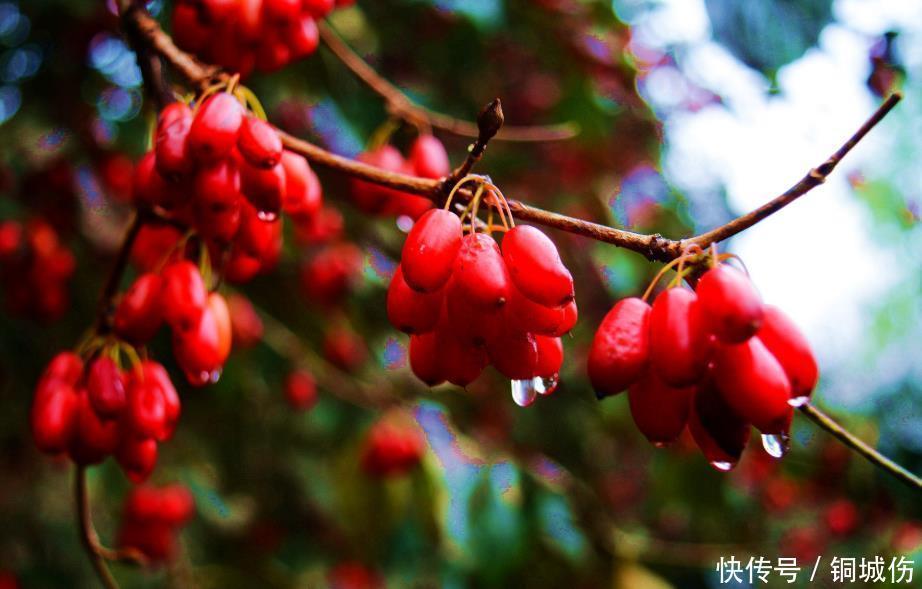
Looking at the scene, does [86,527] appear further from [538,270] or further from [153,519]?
[153,519]

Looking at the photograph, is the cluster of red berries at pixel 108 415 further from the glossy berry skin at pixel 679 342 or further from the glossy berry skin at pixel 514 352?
the glossy berry skin at pixel 679 342

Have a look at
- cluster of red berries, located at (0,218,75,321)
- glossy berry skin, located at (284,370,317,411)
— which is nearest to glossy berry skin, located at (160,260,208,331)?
cluster of red berries, located at (0,218,75,321)

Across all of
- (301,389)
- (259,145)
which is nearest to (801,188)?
(259,145)

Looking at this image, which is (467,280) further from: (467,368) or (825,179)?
(825,179)

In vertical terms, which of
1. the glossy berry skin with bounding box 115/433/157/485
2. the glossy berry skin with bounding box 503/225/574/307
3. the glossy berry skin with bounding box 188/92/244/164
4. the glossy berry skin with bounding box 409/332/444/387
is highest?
the glossy berry skin with bounding box 188/92/244/164

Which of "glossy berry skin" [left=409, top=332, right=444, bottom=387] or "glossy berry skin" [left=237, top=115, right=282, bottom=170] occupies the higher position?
"glossy berry skin" [left=237, top=115, right=282, bottom=170]

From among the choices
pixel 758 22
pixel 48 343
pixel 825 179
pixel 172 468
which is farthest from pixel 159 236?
pixel 825 179

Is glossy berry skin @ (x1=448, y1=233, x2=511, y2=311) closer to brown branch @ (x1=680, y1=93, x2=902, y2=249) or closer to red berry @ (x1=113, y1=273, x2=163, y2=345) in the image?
brown branch @ (x1=680, y1=93, x2=902, y2=249)

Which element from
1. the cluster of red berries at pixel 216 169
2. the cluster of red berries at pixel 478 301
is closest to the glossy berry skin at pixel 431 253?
the cluster of red berries at pixel 478 301
